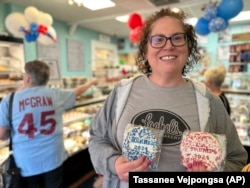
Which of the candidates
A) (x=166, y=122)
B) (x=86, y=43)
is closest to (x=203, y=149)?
(x=166, y=122)

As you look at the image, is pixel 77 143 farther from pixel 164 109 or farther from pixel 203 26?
pixel 203 26

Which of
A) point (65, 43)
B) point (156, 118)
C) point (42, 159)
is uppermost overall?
point (65, 43)

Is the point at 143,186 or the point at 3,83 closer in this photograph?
the point at 143,186

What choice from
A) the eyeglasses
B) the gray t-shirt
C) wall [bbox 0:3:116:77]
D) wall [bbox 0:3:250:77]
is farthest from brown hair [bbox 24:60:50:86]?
wall [bbox 0:3:250:77]

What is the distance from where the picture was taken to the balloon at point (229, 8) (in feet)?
8.66

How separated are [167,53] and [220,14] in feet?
8.13

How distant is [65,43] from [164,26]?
4.54 meters

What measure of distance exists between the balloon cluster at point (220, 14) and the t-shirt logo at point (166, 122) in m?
2.46

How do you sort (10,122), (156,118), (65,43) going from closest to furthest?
(156,118)
(10,122)
(65,43)

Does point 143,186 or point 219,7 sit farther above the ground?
point 219,7

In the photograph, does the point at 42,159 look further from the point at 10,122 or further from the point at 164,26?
the point at 164,26

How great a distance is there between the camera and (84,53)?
576 centimetres

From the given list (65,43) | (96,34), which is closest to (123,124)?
(65,43)

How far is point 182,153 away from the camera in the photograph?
0.81 meters
